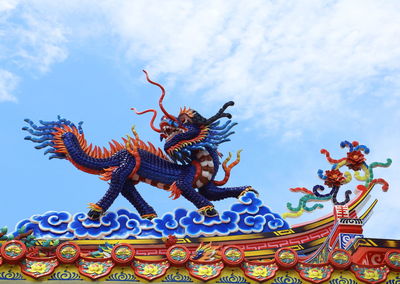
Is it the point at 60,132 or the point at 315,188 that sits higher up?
the point at 60,132

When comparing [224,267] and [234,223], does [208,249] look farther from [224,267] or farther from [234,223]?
[224,267]

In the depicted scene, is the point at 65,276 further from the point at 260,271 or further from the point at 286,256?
the point at 286,256

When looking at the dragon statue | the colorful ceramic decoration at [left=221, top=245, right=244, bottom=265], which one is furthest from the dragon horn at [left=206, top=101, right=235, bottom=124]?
the colorful ceramic decoration at [left=221, top=245, right=244, bottom=265]

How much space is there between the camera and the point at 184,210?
9562 mm

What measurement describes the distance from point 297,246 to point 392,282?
3.45m

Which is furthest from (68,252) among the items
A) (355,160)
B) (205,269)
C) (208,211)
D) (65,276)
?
(355,160)

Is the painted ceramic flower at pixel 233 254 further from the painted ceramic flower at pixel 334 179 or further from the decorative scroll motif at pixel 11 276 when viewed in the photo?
the painted ceramic flower at pixel 334 179

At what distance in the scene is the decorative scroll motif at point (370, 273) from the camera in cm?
605

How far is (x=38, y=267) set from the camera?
600cm

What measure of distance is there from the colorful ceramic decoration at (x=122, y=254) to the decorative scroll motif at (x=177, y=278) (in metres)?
0.38

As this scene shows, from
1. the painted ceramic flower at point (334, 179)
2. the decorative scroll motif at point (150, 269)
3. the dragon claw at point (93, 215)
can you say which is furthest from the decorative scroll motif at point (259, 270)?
the painted ceramic flower at point (334, 179)

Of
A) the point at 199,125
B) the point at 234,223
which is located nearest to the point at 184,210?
the point at 234,223

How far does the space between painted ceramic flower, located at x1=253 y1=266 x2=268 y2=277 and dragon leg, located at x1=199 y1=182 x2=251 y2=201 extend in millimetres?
4083

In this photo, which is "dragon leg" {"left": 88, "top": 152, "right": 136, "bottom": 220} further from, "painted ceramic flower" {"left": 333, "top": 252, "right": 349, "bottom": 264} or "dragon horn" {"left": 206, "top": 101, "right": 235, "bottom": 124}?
"painted ceramic flower" {"left": 333, "top": 252, "right": 349, "bottom": 264}
